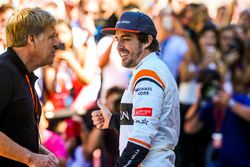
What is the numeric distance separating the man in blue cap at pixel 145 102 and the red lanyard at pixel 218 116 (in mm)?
4738

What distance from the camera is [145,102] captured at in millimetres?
5473

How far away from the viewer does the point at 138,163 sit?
5.46 metres

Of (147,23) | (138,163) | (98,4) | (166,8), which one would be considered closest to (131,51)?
(147,23)

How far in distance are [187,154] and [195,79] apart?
3.08ft

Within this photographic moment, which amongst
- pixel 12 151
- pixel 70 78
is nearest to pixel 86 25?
pixel 70 78

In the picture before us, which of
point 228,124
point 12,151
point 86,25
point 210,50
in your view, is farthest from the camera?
point 86,25

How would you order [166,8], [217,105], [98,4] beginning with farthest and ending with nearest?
[98,4], [166,8], [217,105]

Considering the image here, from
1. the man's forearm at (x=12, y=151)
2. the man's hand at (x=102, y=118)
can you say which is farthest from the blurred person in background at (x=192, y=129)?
the man's forearm at (x=12, y=151)

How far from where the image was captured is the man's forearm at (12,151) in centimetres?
528

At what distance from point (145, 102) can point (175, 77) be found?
5.27 meters

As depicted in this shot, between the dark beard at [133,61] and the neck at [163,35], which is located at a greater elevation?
the dark beard at [133,61]

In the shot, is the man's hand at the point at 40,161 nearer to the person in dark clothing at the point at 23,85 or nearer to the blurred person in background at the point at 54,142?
the person in dark clothing at the point at 23,85

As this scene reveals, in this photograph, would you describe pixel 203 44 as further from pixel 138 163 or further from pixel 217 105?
pixel 138 163

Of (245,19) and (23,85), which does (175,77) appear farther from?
(23,85)
